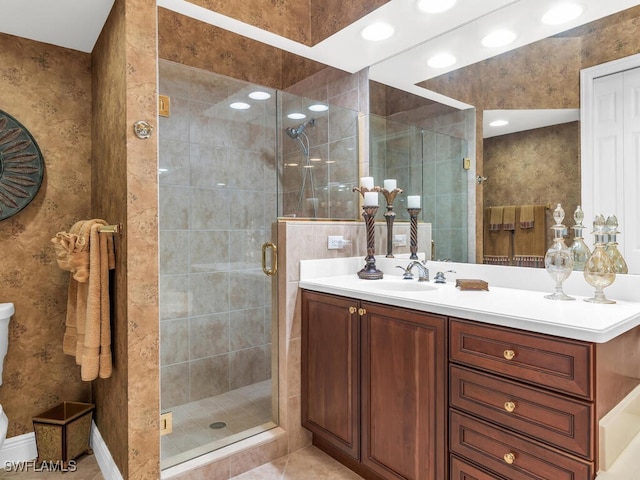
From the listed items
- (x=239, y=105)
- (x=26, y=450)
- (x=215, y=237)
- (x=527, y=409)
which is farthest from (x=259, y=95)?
(x=26, y=450)

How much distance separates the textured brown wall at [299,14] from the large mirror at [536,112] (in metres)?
0.68

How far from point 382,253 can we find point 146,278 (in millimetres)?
1446

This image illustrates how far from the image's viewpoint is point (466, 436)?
144 centimetres

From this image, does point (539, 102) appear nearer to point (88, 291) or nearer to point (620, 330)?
point (620, 330)

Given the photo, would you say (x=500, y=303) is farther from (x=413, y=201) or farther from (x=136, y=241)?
(x=136, y=241)

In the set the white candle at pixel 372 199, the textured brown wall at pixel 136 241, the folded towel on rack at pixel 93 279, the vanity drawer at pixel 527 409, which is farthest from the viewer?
the white candle at pixel 372 199

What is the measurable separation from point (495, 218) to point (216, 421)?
6.03 feet

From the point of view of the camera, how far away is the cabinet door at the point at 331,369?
75.3 inches

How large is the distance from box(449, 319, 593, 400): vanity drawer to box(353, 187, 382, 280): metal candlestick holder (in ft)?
2.75

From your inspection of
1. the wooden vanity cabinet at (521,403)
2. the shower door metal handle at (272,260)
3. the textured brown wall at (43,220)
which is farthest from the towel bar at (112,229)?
the wooden vanity cabinet at (521,403)

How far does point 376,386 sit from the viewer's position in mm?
1794

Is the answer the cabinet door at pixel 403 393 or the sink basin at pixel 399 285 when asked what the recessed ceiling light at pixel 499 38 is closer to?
the sink basin at pixel 399 285

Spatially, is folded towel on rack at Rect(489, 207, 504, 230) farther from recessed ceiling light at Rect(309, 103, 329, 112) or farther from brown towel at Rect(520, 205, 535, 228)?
recessed ceiling light at Rect(309, 103, 329, 112)

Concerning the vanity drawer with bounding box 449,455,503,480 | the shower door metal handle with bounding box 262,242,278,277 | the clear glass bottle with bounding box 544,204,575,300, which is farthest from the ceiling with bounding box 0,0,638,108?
the vanity drawer with bounding box 449,455,503,480
